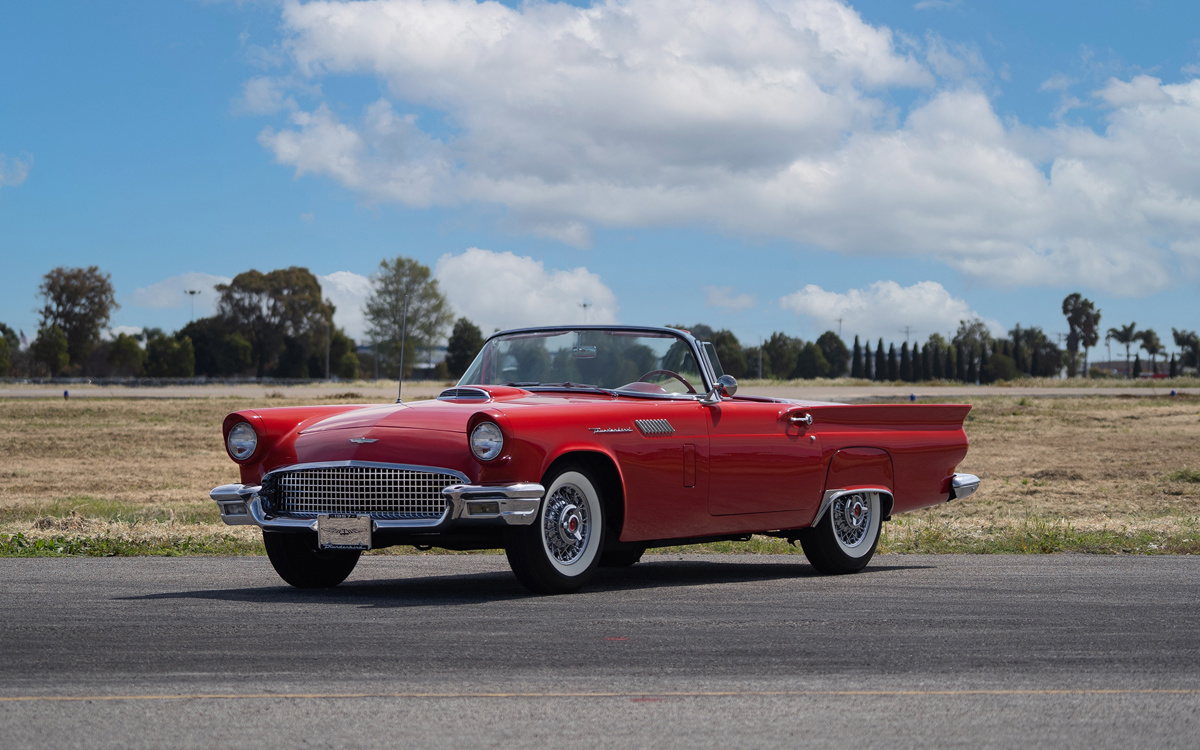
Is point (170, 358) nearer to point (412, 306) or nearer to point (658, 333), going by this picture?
point (412, 306)

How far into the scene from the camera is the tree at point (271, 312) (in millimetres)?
117750

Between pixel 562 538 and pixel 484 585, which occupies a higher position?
pixel 562 538

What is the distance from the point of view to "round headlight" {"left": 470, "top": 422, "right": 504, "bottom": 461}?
7.09 meters

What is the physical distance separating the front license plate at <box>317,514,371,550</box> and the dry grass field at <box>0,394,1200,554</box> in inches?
183

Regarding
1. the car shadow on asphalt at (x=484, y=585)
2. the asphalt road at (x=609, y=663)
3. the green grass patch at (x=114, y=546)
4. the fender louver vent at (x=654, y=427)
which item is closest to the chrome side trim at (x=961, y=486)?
the car shadow on asphalt at (x=484, y=585)

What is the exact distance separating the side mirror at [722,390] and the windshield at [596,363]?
10cm

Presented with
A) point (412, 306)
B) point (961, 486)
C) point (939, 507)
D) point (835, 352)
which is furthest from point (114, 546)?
point (835, 352)

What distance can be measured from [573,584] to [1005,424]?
3263 cm

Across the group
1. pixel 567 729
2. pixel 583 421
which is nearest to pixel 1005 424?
pixel 583 421

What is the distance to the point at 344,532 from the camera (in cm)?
729

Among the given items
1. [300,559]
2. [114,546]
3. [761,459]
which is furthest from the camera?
[114,546]

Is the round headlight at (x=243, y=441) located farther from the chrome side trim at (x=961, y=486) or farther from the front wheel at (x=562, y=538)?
the chrome side trim at (x=961, y=486)

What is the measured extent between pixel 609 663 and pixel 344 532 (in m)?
2.38

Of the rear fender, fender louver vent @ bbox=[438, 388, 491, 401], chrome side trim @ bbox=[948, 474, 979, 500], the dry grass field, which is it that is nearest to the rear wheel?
fender louver vent @ bbox=[438, 388, 491, 401]
